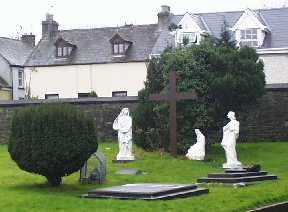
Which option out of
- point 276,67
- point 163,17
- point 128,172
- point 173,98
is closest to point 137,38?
point 163,17

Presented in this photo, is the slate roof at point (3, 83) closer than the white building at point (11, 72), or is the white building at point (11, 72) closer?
Result: the slate roof at point (3, 83)

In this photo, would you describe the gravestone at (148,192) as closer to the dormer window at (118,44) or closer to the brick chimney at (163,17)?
the dormer window at (118,44)

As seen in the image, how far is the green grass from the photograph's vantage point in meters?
15.5

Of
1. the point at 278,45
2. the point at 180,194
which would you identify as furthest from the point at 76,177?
the point at 278,45

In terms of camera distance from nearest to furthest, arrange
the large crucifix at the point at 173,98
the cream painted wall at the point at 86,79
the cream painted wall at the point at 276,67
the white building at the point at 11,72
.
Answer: the large crucifix at the point at 173,98, the cream painted wall at the point at 276,67, the cream painted wall at the point at 86,79, the white building at the point at 11,72

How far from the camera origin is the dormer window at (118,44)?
53.5m

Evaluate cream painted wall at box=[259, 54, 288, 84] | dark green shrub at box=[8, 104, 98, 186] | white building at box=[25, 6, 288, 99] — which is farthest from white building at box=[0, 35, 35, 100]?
dark green shrub at box=[8, 104, 98, 186]

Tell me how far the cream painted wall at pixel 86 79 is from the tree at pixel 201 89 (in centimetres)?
1962

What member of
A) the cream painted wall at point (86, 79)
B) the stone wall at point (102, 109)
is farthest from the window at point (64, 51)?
the stone wall at point (102, 109)

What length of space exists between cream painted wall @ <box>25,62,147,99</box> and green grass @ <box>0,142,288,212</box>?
75.2 feet

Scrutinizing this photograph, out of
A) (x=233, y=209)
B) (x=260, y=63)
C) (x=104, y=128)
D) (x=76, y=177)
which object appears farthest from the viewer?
(x=104, y=128)

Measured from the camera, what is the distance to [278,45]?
45688 mm

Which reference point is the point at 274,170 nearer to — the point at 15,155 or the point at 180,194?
the point at 180,194

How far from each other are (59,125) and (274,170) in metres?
10.1
